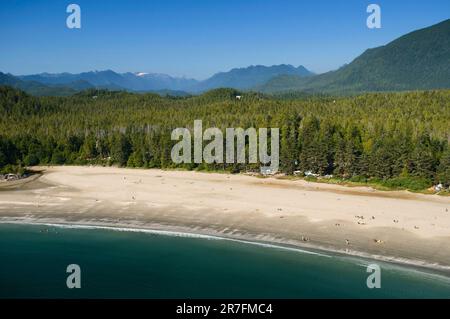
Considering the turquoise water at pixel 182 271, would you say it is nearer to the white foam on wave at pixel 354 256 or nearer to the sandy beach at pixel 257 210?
the white foam on wave at pixel 354 256

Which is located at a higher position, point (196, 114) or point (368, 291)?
point (196, 114)

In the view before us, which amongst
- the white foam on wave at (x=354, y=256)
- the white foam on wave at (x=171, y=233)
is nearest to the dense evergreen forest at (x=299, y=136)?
the white foam on wave at (x=354, y=256)

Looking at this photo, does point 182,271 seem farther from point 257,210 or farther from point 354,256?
point 257,210

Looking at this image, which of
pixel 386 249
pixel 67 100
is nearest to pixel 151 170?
pixel 386 249

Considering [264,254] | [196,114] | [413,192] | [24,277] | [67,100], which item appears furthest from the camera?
[67,100]

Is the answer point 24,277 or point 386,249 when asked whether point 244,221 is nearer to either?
point 386,249

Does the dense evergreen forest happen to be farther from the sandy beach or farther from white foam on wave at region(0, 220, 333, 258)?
white foam on wave at region(0, 220, 333, 258)
